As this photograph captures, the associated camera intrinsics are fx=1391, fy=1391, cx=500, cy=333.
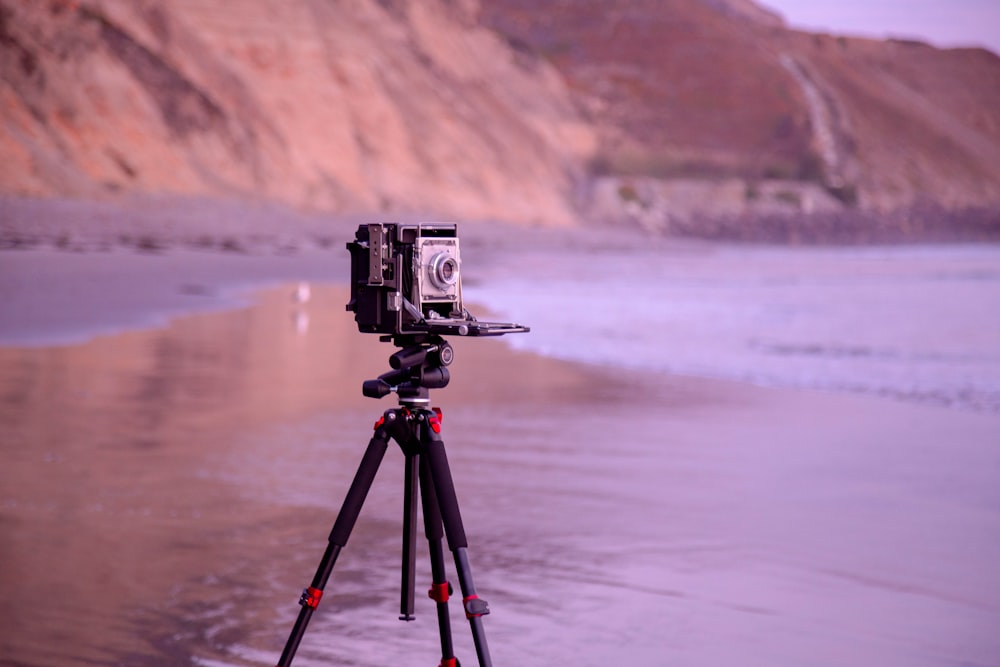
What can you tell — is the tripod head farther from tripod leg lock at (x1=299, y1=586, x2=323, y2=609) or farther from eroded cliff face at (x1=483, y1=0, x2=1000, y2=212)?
eroded cliff face at (x1=483, y1=0, x2=1000, y2=212)

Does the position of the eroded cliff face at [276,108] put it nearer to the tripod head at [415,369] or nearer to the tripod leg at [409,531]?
the tripod leg at [409,531]

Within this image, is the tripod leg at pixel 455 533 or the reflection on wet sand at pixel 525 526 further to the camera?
the reflection on wet sand at pixel 525 526

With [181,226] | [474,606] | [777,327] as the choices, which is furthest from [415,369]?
[181,226]

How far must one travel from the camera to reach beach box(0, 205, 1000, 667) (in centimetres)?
436

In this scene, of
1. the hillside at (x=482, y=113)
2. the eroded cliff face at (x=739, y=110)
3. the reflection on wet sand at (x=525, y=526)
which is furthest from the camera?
the eroded cliff face at (x=739, y=110)

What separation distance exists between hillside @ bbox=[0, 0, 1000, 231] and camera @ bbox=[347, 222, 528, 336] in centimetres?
3189

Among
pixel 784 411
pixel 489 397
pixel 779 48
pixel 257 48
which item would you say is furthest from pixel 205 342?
pixel 779 48

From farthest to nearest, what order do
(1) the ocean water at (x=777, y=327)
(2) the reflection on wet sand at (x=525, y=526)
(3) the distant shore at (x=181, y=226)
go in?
(3) the distant shore at (x=181, y=226) < (1) the ocean water at (x=777, y=327) < (2) the reflection on wet sand at (x=525, y=526)

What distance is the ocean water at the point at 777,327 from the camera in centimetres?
1252

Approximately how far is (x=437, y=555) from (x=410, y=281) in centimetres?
72

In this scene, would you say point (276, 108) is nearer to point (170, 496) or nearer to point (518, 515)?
point (170, 496)

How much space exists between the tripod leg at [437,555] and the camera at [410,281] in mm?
399

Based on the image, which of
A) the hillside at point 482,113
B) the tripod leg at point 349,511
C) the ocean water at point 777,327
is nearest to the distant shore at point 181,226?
the hillside at point 482,113

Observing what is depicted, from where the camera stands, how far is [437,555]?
3.62 m
